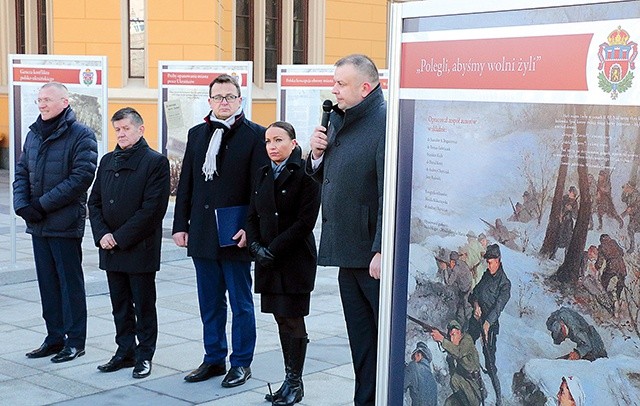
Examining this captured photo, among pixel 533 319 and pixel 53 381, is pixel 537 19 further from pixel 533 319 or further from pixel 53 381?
pixel 53 381

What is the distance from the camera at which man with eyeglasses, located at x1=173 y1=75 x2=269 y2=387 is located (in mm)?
6152

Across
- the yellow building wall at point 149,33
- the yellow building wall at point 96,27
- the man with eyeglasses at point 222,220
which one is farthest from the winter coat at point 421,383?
the yellow building wall at point 96,27

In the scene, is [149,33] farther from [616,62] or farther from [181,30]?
[616,62]

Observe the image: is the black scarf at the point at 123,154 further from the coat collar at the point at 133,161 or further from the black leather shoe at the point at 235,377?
the black leather shoe at the point at 235,377

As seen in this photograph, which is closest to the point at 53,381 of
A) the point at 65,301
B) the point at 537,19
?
the point at 65,301

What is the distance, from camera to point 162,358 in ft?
22.7

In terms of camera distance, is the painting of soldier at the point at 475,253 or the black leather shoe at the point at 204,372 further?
the black leather shoe at the point at 204,372

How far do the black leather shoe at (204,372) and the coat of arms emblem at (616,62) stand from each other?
4.12m

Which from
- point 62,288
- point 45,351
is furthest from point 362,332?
point 45,351

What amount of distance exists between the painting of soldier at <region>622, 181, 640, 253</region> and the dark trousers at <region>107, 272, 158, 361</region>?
4.21m

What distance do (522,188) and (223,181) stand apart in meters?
3.38

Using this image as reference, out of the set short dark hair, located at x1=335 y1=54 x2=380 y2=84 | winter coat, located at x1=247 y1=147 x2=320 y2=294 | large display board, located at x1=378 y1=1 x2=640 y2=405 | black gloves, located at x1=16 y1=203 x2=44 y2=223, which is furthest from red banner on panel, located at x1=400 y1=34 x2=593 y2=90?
black gloves, located at x1=16 y1=203 x2=44 y2=223

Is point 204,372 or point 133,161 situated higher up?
point 133,161

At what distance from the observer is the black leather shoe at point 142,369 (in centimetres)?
637
